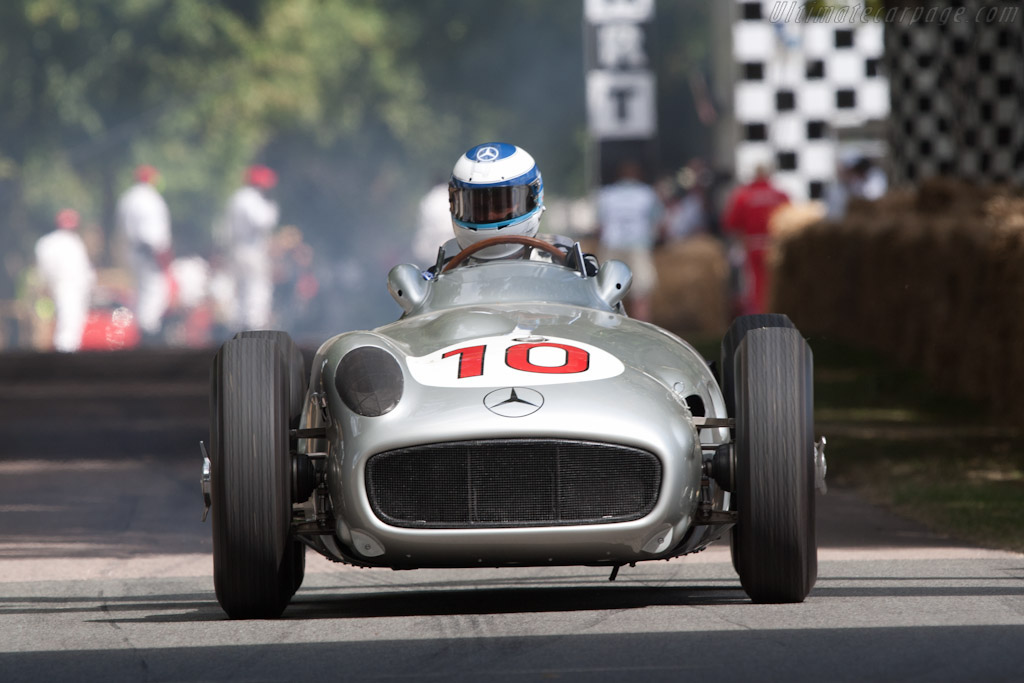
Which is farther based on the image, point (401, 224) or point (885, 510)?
point (401, 224)

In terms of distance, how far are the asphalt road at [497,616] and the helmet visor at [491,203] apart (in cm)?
127

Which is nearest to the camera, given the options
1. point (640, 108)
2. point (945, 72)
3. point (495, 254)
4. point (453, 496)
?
point (453, 496)

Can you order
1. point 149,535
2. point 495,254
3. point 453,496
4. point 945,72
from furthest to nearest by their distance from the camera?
point 945,72 → point 149,535 → point 495,254 → point 453,496

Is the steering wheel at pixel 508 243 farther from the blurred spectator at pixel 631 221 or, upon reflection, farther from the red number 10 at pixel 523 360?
the blurred spectator at pixel 631 221

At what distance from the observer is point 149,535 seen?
8258 mm

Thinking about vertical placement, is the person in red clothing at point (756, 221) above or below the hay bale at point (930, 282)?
below

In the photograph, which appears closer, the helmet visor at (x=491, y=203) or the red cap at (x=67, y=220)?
the helmet visor at (x=491, y=203)

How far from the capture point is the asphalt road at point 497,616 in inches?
186

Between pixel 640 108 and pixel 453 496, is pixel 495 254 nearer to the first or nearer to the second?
pixel 453 496

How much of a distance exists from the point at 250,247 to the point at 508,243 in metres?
17.6

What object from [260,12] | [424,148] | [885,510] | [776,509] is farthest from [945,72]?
[260,12]

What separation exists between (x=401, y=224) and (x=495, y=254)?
1679 inches

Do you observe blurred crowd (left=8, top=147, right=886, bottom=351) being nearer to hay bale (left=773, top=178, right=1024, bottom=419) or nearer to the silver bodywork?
hay bale (left=773, top=178, right=1024, bottom=419)

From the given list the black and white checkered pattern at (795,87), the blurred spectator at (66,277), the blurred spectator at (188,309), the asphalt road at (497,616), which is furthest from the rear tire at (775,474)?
the blurred spectator at (188,309)
